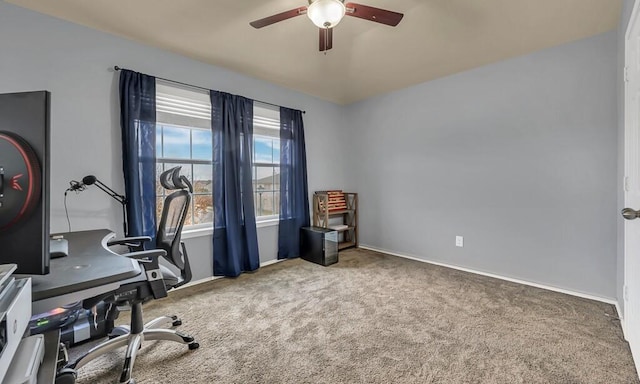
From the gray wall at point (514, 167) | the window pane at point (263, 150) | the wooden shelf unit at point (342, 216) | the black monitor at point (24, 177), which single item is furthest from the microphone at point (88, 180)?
the gray wall at point (514, 167)

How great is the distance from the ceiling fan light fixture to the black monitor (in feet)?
4.55

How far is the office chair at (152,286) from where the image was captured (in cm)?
150

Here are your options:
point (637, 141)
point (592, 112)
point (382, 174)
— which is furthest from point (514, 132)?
point (382, 174)

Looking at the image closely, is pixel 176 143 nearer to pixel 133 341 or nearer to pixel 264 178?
pixel 264 178

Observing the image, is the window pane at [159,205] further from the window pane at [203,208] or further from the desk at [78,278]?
the desk at [78,278]

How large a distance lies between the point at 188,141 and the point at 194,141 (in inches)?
2.4

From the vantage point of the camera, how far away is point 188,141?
2.90 meters

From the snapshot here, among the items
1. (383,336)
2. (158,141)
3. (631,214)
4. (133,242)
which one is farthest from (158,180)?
(631,214)

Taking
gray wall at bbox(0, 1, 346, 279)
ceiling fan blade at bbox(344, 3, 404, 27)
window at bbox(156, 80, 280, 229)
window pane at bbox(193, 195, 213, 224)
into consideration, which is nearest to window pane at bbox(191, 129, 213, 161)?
window at bbox(156, 80, 280, 229)

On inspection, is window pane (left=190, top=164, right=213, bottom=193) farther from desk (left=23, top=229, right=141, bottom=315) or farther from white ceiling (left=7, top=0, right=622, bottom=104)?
desk (left=23, top=229, right=141, bottom=315)

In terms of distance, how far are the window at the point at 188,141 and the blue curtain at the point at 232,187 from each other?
4.4 inches

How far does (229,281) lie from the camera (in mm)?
2902

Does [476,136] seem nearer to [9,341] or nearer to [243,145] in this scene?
[243,145]

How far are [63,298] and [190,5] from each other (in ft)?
6.60
